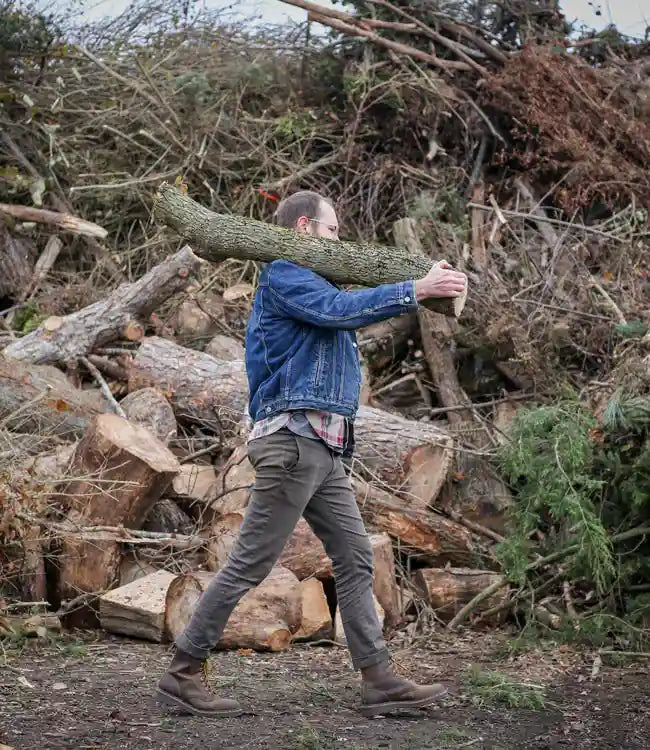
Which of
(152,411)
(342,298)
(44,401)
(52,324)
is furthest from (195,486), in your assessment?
(342,298)

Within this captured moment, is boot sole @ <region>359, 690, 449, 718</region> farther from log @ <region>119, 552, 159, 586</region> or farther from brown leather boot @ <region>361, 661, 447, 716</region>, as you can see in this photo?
log @ <region>119, 552, 159, 586</region>

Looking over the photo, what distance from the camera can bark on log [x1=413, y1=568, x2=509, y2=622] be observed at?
5.52 m

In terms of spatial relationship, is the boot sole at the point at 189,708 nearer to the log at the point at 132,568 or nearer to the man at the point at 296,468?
the man at the point at 296,468

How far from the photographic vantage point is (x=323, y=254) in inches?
147

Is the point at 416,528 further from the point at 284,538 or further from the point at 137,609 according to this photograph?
the point at 284,538

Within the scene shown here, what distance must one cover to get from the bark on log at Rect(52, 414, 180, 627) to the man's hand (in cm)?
224

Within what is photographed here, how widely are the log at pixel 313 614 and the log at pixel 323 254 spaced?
200 cm

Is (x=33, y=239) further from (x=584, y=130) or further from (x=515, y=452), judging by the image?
(x=515, y=452)

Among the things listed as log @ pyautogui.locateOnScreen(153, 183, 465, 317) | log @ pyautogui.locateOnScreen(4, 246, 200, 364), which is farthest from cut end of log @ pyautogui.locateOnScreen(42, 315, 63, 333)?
log @ pyautogui.locateOnScreen(153, 183, 465, 317)

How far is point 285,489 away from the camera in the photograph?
11.9ft

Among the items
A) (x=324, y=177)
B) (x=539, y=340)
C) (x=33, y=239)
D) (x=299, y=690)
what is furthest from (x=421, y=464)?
(x=33, y=239)

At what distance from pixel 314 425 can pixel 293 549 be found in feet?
6.15

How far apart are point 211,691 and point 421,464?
98.5 inches

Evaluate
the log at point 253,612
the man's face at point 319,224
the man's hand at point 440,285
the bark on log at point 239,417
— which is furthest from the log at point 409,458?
the man's hand at point 440,285
